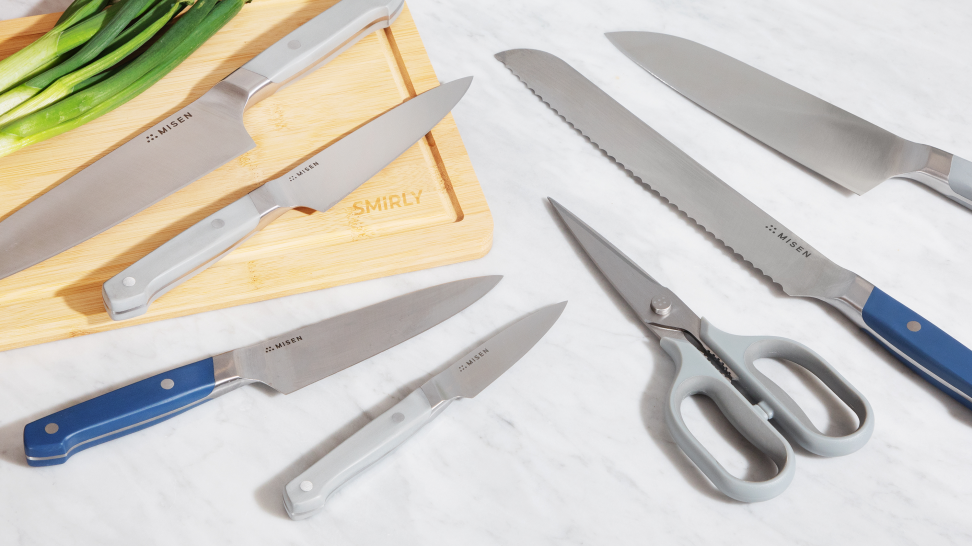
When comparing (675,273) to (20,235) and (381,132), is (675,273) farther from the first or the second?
(20,235)

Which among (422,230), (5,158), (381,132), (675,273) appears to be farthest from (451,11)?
(5,158)

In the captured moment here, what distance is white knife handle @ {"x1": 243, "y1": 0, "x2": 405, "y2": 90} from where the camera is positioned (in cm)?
105

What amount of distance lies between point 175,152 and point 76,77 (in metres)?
0.19

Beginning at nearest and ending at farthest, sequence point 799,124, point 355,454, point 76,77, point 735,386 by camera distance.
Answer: point 355,454 < point 735,386 < point 76,77 < point 799,124

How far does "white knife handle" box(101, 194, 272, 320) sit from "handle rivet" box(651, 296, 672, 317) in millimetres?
553

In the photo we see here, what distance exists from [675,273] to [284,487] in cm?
64

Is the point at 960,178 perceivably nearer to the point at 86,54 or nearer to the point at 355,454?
the point at 355,454

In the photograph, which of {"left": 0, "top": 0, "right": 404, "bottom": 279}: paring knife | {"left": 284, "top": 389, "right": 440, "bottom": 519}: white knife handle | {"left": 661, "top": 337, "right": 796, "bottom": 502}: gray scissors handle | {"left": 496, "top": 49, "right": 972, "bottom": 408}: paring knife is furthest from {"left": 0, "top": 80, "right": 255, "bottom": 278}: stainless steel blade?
{"left": 661, "top": 337, "right": 796, "bottom": 502}: gray scissors handle

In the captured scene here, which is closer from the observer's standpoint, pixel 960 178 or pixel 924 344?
pixel 924 344

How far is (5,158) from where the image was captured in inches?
38.7

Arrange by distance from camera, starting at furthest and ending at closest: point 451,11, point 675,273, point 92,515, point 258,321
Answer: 1. point 451,11
2. point 675,273
3. point 258,321
4. point 92,515

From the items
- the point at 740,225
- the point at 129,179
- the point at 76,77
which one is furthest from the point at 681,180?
the point at 76,77

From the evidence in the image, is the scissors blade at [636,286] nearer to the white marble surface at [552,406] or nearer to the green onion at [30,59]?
the white marble surface at [552,406]

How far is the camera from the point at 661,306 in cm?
93
